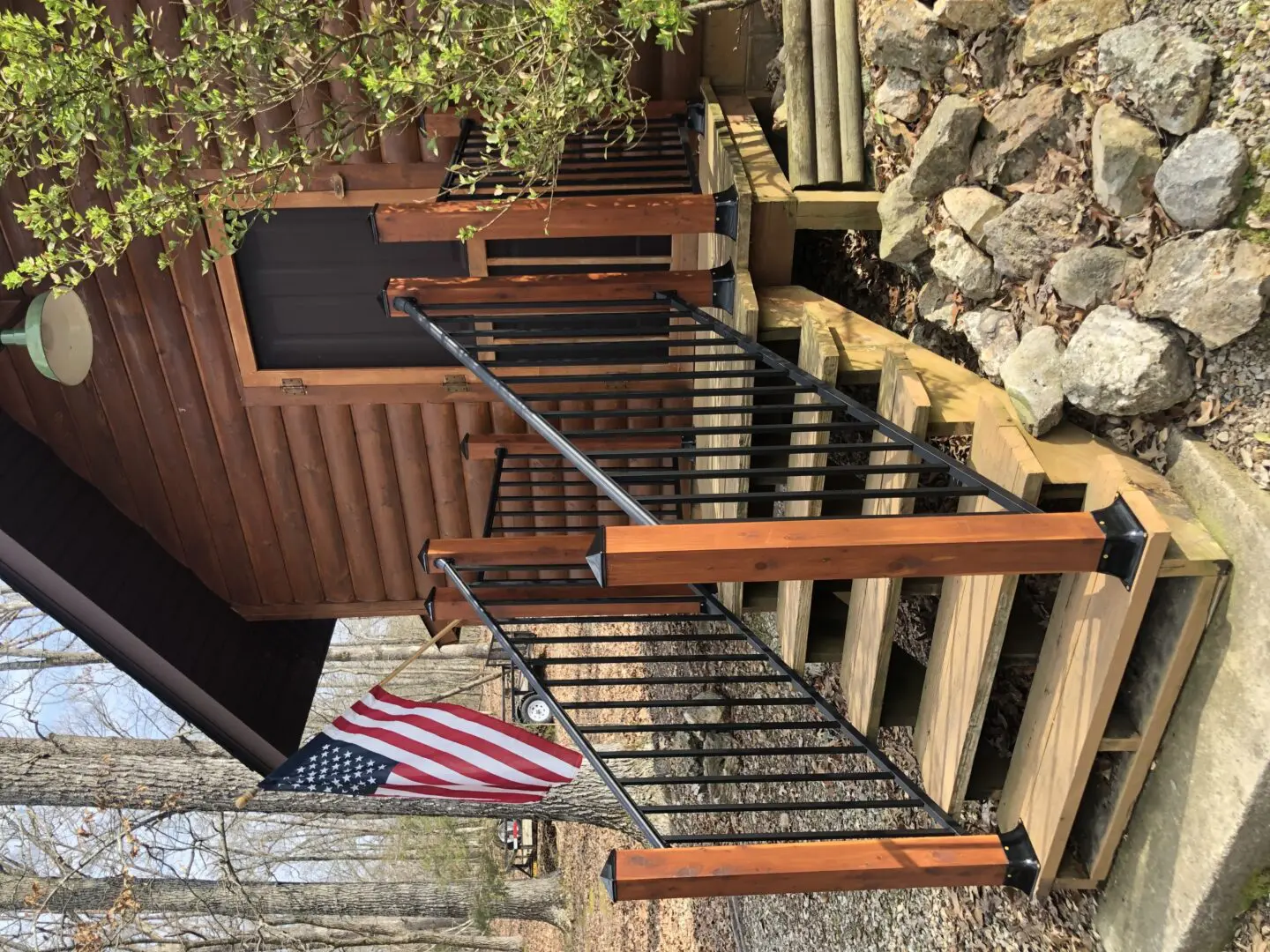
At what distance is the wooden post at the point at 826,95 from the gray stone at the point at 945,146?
0.43 m

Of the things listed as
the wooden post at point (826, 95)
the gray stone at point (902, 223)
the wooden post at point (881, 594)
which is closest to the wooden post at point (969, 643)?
the wooden post at point (881, 594)

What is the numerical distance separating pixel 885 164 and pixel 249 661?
3954mm

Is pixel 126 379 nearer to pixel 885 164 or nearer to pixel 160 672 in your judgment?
pixel 160 672

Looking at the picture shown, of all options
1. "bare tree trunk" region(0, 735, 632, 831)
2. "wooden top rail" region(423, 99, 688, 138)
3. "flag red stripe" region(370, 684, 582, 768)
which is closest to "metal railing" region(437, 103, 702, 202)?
"wooden top rail" region(423, 99, 688, 138)

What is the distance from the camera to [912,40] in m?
2.20

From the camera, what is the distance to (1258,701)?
4.61ft

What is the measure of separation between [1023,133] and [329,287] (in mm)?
3225

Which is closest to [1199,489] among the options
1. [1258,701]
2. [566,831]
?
[1258,701]

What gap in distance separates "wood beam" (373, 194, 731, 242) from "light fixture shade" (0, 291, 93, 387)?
156 cm

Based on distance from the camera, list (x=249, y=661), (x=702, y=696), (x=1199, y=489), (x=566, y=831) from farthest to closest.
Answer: (x=566, y=831) < (x=702, y=696) < (x=249, y=661) < (x=1199, y=489)

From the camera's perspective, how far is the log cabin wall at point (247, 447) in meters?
3.97

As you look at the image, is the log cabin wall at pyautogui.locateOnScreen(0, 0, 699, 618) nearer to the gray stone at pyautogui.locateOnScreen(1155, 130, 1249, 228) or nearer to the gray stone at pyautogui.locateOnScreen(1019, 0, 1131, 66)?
the gray stone at pyautogui.locateOnScreen(1019, 0, 1131, 66)

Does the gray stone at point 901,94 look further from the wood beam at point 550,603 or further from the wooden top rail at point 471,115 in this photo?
Result: the wood beam at point 550,603

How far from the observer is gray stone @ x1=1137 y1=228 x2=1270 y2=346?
141 centimetres
